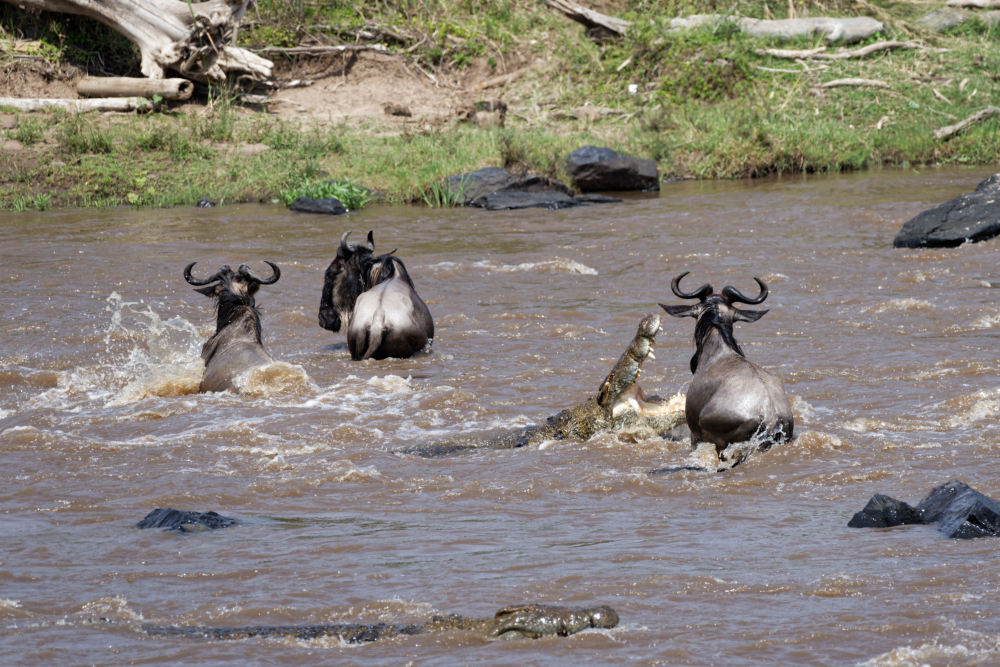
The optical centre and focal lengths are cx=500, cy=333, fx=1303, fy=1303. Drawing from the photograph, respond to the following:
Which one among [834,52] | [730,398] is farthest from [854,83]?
[730,398]

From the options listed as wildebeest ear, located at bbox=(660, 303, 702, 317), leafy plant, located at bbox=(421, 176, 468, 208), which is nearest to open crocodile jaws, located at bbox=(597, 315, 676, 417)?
wildebeest ear, located at bbox=(660, 303, 702, 317)

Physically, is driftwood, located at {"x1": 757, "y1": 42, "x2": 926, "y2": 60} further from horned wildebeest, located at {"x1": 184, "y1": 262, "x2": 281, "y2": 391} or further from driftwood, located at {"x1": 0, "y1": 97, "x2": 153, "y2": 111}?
horned wildebeest, located at {"x1": 184, "y1": 262, "x2": 281, "y2": 391}

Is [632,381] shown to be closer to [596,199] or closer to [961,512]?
[961,512]

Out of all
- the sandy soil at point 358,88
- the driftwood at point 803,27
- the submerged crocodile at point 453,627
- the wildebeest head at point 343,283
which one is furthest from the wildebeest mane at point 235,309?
the driftwood at point 803,27

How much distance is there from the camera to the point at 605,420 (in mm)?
7137

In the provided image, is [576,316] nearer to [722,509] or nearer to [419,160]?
[722,509]

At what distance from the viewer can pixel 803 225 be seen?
15844 millimetres

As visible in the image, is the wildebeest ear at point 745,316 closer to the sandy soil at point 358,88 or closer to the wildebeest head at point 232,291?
the wildebeest head at point 232,291

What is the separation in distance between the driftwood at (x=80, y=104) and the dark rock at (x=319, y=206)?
498 cm

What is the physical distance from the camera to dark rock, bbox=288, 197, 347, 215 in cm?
1819

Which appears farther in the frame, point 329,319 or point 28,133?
point 28,133

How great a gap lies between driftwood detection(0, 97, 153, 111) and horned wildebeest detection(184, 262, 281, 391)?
1346cm

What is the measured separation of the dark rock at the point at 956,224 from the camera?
13.8m

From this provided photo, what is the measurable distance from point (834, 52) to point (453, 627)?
897 inches
